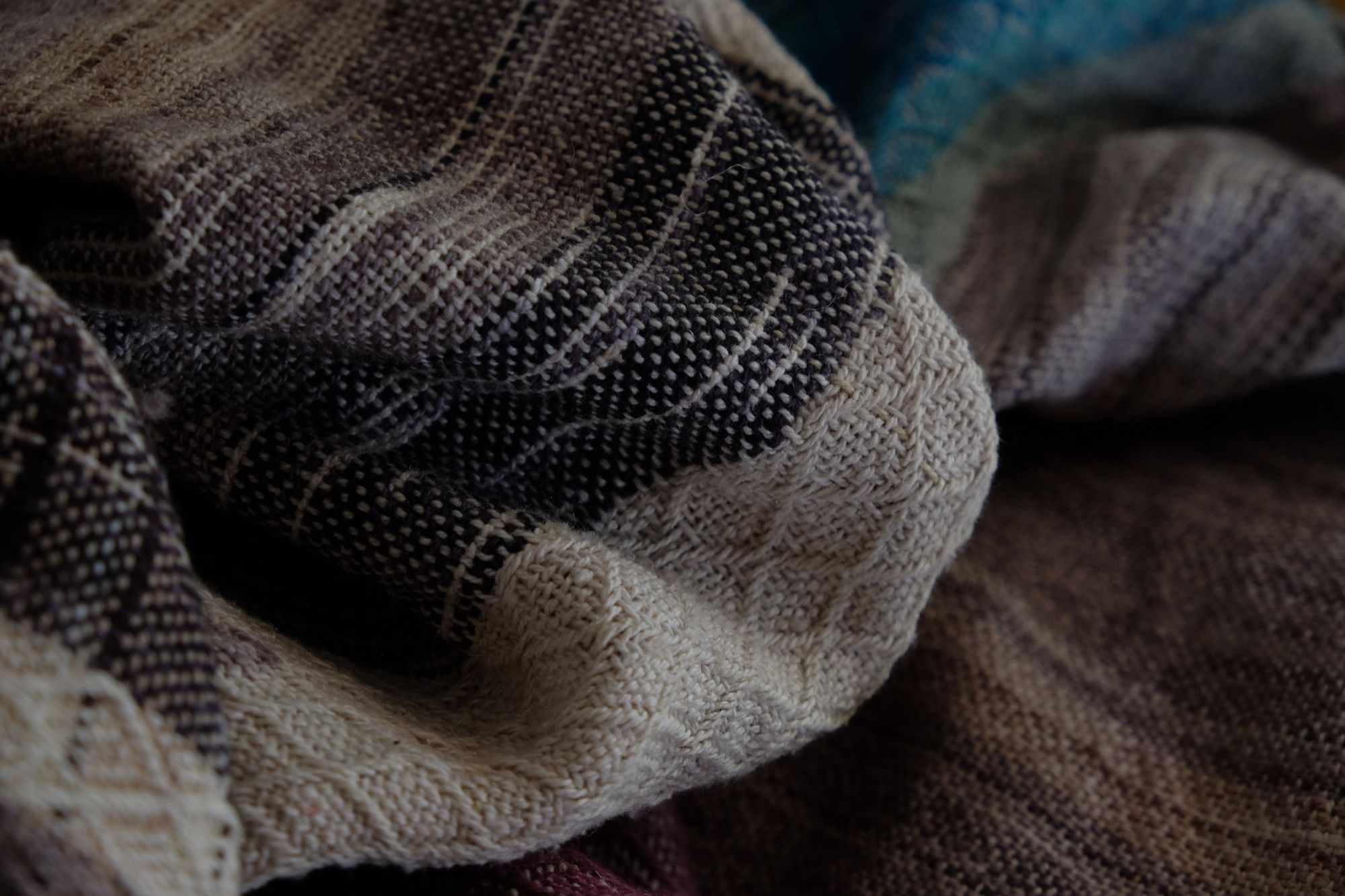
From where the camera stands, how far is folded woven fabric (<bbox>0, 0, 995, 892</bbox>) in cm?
28

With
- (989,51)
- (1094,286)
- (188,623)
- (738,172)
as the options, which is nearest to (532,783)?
(188,623)

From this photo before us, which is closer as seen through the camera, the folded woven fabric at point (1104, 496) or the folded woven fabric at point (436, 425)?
the folded woven fabric at point (436, 425)

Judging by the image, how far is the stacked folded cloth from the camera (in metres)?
0.28

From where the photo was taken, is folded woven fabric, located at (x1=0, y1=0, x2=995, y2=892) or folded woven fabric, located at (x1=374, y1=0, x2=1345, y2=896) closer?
folded woven fabric, located at (x1=0, y1=0, x2=995, y2=892)

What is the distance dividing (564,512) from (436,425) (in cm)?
6

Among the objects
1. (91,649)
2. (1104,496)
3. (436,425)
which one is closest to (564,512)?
(436,425)

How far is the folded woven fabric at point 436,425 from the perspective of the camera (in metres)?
0.28

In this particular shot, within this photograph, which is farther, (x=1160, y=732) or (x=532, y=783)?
(x=1160, y=732)

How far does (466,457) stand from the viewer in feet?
1.24

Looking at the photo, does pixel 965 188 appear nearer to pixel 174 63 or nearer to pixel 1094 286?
pixel 1094 286

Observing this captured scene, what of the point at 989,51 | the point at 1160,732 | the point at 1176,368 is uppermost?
the point at 989,51

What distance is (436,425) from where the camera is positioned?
375mm

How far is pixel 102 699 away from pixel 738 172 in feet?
0.83

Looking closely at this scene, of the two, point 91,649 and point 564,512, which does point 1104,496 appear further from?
point 91,649
